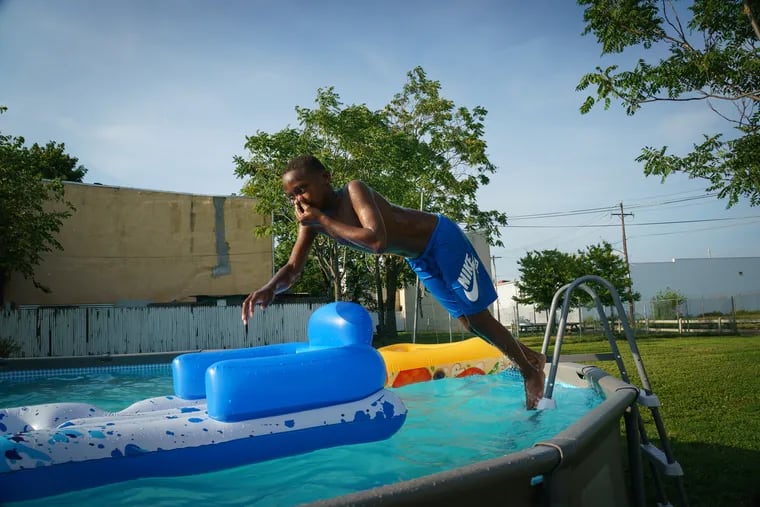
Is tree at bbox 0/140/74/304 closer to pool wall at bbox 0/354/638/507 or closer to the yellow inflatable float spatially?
the yellow inflatable float

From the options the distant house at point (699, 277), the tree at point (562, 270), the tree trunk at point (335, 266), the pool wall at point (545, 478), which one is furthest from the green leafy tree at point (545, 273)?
the distant house at point (699, 277)

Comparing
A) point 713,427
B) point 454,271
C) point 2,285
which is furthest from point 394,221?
point 2,285

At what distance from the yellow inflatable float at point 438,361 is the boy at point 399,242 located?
2.16 meters

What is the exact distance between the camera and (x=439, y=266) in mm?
3602

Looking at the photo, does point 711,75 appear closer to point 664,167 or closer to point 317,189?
point 664,167

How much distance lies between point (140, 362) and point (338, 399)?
32.3 ft

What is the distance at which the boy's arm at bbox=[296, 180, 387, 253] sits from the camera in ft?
9.54

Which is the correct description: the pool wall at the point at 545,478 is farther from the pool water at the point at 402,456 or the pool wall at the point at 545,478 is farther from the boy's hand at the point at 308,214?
the boy's hand at the point at 308,214

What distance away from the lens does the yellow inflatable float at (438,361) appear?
602cm

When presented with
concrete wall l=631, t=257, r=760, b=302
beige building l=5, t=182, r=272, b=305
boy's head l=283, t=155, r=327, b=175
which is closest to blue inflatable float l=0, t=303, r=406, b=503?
boy's head l=283, t=155, r=327, b=175

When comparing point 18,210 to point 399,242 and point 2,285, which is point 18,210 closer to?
point 2,285

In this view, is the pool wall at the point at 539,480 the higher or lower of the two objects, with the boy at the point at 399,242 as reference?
lower

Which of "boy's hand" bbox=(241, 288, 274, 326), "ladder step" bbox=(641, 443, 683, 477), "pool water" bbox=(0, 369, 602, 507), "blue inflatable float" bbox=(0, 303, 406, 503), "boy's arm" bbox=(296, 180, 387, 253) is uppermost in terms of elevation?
"boy's arm" bbox=(296, 180, 387, 253)

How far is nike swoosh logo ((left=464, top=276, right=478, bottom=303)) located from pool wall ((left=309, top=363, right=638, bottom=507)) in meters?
1.52
